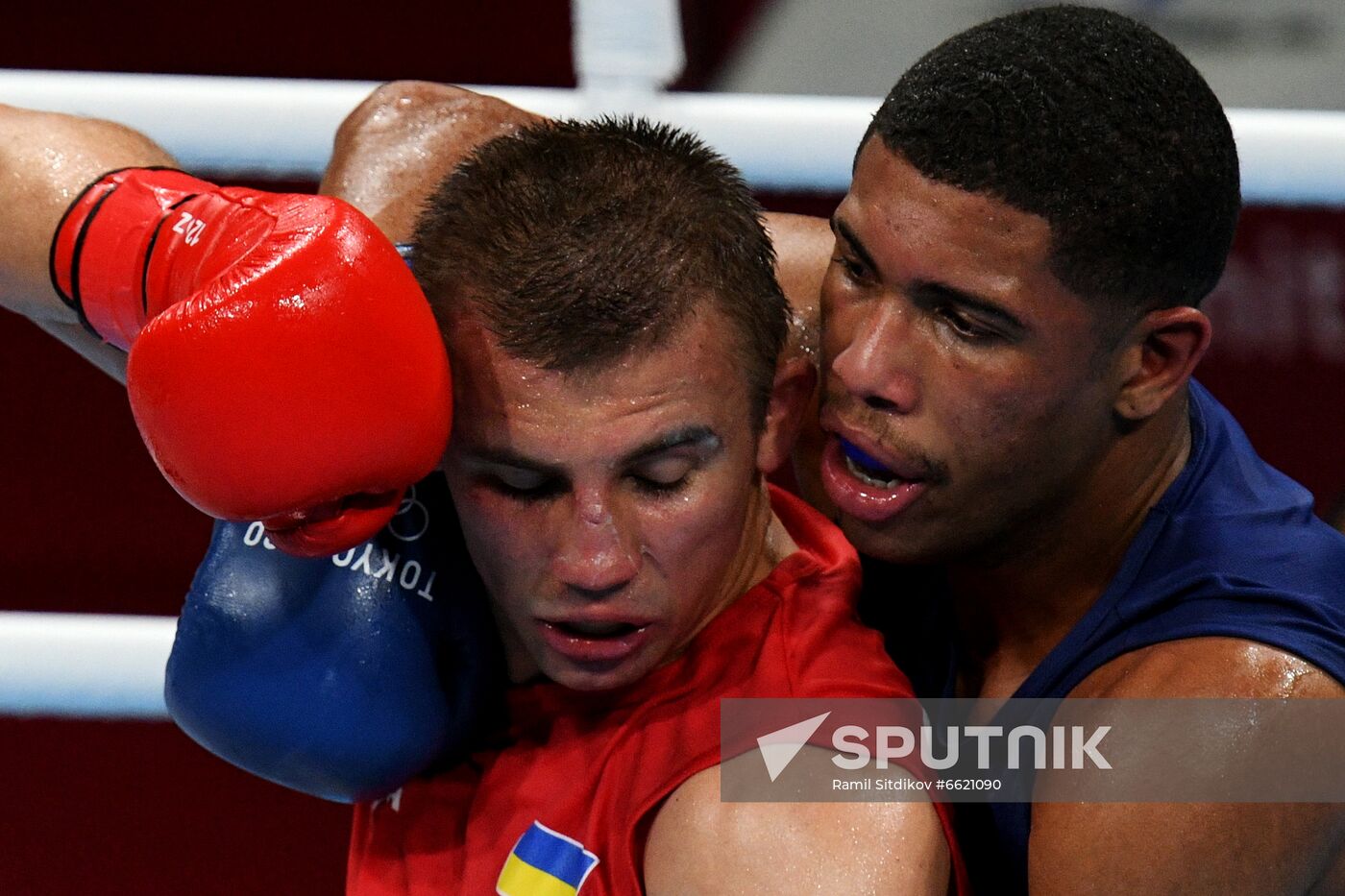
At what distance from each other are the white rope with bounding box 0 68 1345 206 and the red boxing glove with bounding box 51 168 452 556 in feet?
2.57

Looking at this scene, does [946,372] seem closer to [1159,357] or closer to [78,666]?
[1159,357]

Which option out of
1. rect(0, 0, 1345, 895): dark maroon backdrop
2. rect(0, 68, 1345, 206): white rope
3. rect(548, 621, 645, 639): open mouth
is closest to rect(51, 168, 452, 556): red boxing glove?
rect(548, 621, 645, 639): open mouth

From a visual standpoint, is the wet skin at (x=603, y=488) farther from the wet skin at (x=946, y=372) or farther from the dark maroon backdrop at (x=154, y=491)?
the dark maroon backdrop at (x=154, y=491)

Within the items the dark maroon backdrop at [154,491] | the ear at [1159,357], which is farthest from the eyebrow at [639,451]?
the dark maroon backdrop at [154,491]

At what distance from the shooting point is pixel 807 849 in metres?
1.20

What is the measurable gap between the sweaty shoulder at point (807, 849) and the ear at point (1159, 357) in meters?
0.44

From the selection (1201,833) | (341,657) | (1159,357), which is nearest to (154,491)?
(341,657)

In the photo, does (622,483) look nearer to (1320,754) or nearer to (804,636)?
(804,636)

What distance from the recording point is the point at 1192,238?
1.38 m

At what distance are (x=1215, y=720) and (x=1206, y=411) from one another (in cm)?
43

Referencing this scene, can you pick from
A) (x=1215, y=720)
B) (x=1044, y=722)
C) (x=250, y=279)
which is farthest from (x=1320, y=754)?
(x=250, y=279)

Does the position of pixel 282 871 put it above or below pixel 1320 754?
below

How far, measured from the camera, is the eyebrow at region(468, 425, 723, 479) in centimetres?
124

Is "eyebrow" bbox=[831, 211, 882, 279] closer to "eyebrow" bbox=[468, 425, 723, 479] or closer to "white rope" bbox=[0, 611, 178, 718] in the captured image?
"eyebrow" bbox=[468, 425, 723, 479]
